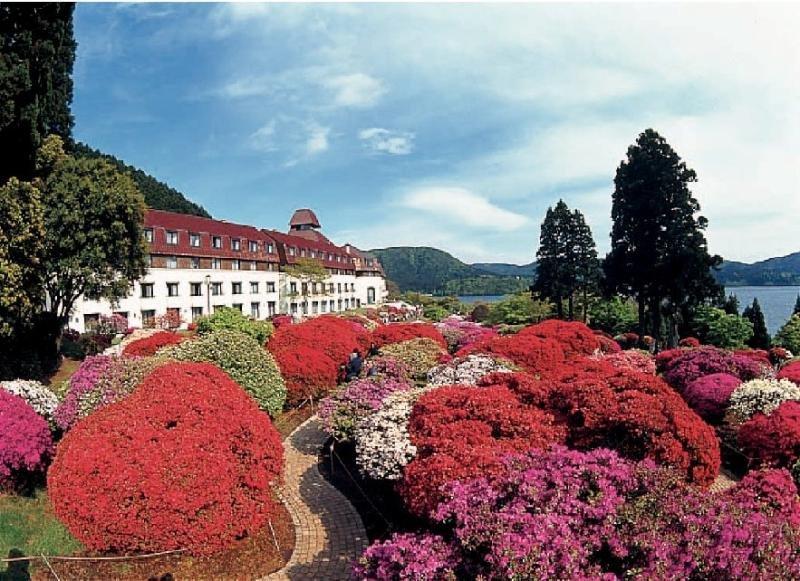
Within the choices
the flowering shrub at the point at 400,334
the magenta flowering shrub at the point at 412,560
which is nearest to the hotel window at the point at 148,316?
the flowering shrub at the point at 400,334

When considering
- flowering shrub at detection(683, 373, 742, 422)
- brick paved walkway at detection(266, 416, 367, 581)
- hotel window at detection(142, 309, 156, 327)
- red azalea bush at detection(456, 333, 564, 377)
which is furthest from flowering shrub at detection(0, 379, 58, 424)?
hotel window at detection(142, 309, 156, 327)

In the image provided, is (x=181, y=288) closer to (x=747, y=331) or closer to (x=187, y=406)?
(x=187, y=406)

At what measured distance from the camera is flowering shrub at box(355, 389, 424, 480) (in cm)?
784

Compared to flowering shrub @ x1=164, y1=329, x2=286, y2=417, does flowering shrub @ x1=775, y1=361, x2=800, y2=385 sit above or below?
below

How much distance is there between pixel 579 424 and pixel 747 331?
29.4m

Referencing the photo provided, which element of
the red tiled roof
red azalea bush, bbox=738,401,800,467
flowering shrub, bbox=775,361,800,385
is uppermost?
the red tiled roof

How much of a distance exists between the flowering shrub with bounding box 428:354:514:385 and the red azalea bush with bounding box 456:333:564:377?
146cm

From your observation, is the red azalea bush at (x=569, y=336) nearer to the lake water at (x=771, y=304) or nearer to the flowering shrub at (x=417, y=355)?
the flowering shrub at (x=417, y=355)

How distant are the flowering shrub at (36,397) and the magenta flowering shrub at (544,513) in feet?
30.5

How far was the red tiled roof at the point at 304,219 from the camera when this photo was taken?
77.2 meters

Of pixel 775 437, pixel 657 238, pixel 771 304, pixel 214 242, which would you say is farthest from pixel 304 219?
pixel 771 304

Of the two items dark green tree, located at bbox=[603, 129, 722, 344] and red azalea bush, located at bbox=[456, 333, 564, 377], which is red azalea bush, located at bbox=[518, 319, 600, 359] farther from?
dark green tree, located at bbox=[603, 129, 722, 344]

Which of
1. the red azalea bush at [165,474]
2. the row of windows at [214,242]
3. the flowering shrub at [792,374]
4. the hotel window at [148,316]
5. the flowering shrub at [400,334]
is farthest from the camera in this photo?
the row of windows at [214,242]

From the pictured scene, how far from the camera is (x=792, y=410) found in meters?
9.38
